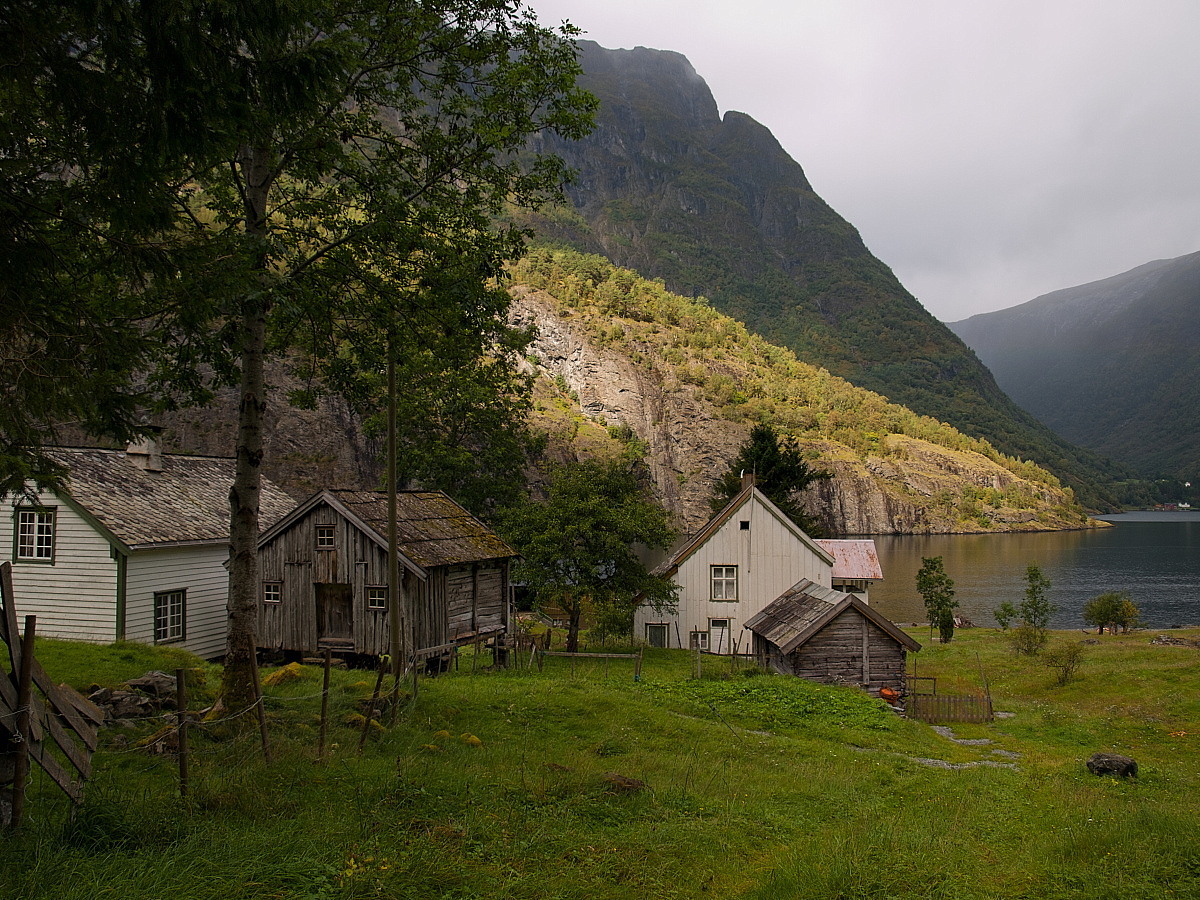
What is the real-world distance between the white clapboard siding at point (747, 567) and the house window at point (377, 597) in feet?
51.6

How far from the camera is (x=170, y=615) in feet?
74.8

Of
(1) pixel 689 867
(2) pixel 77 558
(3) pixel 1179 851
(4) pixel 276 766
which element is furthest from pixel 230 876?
(2) pixel 77 558

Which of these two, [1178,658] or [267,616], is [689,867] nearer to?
[267,616]

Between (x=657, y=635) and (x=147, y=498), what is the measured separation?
22.6 m

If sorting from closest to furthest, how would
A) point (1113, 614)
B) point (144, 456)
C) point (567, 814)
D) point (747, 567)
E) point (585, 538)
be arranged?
point (567, 814), point (144, 456), point (585, 538), point (747, 567), point (1113, 614)

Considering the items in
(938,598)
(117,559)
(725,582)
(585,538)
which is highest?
(585,538)

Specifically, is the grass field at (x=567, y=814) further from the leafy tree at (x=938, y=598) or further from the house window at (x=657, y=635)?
the leafy tree at (x=938, y=598)

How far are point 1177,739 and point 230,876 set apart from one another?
83.7ft

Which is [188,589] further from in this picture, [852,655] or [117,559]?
[852,655]

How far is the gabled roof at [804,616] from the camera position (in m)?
25.6

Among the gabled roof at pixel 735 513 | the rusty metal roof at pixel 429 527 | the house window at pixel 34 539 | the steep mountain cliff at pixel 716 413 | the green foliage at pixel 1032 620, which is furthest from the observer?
the steep mountain cliff at pixel 716 413

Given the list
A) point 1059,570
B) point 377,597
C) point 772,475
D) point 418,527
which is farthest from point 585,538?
point 1059,570

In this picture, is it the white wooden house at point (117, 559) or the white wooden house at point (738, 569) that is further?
the white wooden house at point (738, 569)

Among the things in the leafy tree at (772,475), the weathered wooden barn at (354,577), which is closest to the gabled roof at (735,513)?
the weathered wooden barn at (354,577)
